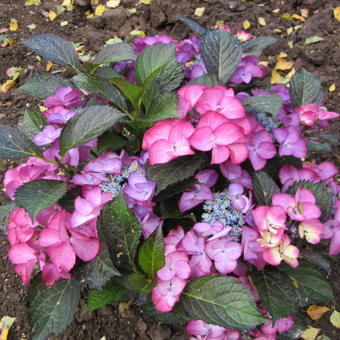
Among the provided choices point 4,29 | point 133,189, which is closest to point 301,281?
point 133,189

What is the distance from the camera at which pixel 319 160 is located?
192 cm

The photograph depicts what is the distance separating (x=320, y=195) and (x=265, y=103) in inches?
8.5

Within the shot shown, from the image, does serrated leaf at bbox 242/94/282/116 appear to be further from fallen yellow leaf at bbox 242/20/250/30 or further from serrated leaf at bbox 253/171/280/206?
fallen yellow leaf at bbox 242/20/250/30

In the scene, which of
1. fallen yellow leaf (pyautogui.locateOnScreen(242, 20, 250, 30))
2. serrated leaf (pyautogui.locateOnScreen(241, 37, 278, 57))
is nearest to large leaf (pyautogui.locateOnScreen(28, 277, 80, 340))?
serrated leaf (pyautogui.locateOnScreen(241, 37, 278, 57))

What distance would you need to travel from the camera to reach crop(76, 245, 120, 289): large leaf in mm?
853

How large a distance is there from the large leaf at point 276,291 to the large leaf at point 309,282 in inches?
1.3

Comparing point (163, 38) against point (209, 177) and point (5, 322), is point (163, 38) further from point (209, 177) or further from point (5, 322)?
point (5, 322)

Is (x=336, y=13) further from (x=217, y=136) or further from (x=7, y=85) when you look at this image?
(x=217, y=136)

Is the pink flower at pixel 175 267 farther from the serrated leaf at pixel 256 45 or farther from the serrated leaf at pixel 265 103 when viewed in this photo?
the serrated leaf at pixel 256 45

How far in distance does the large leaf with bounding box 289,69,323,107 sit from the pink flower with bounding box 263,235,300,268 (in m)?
0.43

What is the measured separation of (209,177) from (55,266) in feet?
1.11

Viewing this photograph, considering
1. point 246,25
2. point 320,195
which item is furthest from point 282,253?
point 246,25

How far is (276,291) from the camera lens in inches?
36.5

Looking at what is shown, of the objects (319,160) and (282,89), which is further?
(319,160)
